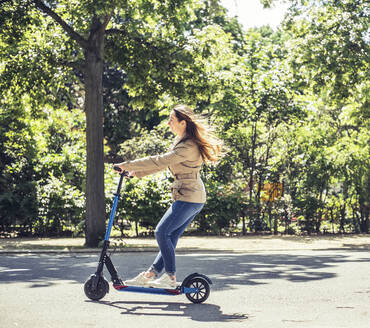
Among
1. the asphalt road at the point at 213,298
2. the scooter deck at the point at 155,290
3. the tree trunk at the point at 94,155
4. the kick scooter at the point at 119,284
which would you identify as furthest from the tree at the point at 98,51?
the scooter deck at the point at 155,290

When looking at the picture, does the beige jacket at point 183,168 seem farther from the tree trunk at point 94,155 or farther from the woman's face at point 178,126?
the tree trunk at point 94,155

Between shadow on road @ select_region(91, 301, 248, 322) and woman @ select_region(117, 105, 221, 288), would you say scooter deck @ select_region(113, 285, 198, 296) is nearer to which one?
woman @ select_region(117, 105, 221, 288)

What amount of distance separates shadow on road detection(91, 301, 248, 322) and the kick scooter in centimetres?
11

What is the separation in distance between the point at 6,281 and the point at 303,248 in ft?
25.6

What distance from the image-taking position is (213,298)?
6.83 metres

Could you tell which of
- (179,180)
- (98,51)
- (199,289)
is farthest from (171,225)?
(98,51)

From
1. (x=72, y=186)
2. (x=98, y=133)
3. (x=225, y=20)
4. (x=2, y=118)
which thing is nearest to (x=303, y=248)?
(x=98, y=133)

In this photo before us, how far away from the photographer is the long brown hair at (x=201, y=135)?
246 inches

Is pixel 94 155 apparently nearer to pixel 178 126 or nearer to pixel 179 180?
pixel 178 126

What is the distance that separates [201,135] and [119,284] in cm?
175

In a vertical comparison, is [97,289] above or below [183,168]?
below

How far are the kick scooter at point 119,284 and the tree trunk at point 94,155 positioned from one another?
7.41 metres

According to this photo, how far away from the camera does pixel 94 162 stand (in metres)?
14.0

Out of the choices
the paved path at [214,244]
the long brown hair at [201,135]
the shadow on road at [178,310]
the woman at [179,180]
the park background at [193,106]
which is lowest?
the shadow on road at [178,310]
